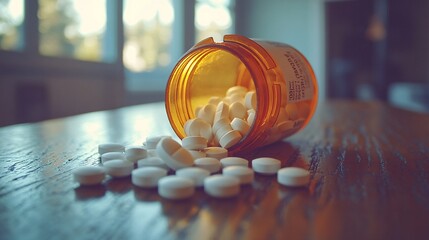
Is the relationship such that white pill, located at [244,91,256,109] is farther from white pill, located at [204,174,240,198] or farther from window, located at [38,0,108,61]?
window, located at [38,0,108,61]

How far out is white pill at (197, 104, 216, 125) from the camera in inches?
25.3

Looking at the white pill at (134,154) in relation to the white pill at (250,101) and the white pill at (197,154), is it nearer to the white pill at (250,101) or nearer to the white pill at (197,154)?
the white pill at (197,154)

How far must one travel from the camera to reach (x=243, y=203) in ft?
1.15

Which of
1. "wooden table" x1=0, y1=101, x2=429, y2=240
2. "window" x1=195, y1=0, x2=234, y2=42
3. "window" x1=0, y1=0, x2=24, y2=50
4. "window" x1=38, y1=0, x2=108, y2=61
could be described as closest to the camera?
"wooden table" x1=0, y1=101, x2=429, y2=240

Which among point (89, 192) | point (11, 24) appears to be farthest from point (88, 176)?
point (11, 24)

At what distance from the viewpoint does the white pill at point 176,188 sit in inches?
14.1

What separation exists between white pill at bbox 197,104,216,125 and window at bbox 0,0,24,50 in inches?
57.6

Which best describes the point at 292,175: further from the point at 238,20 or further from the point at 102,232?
the point at 238,20

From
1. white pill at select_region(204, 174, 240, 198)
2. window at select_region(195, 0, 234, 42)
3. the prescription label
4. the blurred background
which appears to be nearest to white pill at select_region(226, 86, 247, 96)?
the prescription label

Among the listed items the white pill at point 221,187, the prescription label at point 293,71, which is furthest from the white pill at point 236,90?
the white pill at point 221,187

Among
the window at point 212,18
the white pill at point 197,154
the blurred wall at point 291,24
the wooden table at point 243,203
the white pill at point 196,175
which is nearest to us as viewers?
the wooden table at point 243,203

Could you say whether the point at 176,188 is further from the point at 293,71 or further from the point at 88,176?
the point at 293,71

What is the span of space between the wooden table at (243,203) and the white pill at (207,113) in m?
0.10

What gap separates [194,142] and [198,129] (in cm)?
5
